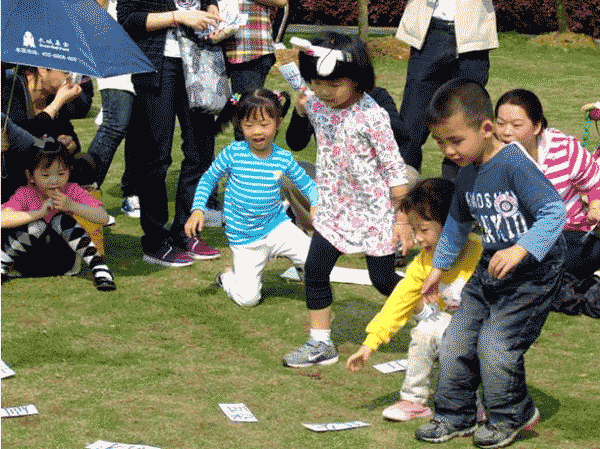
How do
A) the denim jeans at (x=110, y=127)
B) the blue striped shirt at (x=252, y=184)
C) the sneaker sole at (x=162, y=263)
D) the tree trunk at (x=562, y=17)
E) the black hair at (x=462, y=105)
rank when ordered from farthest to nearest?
the tree trunk at (x=562, y=17) < the denim jeans at (x=110, y=127) < the sneaker sole at (x=162, y=263) < the blue striped shirt at (x=252, y=184) < the black hair at (x=462, y=105)

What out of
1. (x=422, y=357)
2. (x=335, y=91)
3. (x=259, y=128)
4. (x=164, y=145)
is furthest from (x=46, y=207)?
(x=422, y=357)

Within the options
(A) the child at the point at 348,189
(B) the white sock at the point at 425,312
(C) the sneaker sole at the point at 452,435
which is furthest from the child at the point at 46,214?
(C) the sneaker sole at the point at 452,435

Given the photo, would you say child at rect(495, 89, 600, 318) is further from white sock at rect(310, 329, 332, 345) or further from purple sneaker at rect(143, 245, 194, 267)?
purple sneaker at rect(143, 245, 194, 267)

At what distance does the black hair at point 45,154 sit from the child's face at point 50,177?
19mm

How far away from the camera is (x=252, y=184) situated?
684 centimetres

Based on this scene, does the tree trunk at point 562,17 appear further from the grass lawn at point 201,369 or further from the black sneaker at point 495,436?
the black sneaker at point 495,436

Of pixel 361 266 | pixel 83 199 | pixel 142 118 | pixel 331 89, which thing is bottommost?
pixel 361 266

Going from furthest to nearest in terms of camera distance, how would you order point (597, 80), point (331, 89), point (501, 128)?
point (597, 80) → point (501, 128) → point (331, 89)

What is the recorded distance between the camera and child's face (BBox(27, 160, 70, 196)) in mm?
7062

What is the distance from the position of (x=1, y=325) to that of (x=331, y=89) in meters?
2.24

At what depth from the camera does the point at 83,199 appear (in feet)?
23.8

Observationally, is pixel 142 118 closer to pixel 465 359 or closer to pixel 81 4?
pixel 81 4

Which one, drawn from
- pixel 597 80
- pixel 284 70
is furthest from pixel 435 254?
pixel 597 80

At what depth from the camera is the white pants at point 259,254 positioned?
6840mm
